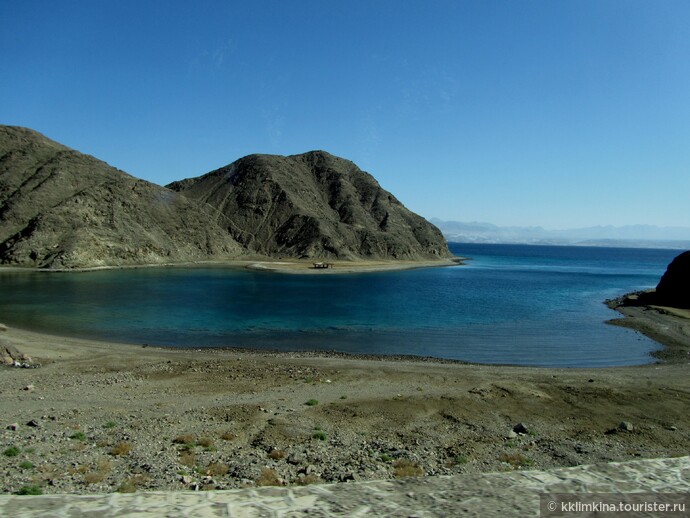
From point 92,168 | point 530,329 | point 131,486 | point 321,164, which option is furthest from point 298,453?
point 321,164

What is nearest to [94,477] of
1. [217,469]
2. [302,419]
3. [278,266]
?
[217,469]

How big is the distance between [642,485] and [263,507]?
6465 mm

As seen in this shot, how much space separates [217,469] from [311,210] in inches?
6152

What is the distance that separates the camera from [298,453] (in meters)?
13.6

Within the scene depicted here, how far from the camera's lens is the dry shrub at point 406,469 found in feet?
39.8

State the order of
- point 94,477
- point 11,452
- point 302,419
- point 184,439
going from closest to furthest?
point 94,477
point 11,452
point 184,439
point 302,419

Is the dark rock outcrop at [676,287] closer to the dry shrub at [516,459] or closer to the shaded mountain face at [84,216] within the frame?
the dry shrub at [516,459]

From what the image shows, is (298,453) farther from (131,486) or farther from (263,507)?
(263,507)

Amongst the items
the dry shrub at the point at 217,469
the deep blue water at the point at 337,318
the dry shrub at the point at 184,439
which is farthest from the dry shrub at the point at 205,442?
the deep blue water at the point at 337,318

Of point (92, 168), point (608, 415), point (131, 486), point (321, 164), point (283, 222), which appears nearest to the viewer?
point (131, 486)

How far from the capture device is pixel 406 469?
12359 mm

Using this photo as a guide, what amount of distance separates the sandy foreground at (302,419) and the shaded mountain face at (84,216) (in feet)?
267

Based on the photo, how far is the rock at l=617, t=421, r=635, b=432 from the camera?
54.5ft

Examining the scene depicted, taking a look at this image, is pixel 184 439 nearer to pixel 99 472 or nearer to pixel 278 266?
pixel 99 472
